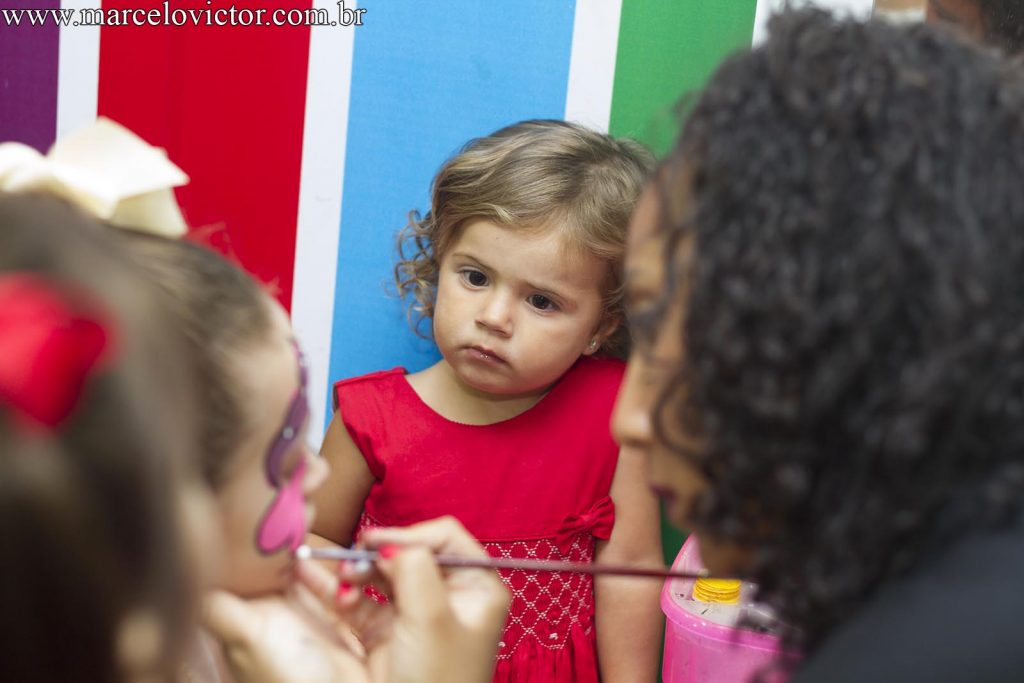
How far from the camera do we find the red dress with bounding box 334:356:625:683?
50.1 inches

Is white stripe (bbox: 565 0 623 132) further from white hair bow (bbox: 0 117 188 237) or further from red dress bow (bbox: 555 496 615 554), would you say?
white hair bow (bbox: 0 117 188 237)

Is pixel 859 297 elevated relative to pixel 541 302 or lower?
elevated

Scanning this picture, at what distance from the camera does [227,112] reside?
1305mm

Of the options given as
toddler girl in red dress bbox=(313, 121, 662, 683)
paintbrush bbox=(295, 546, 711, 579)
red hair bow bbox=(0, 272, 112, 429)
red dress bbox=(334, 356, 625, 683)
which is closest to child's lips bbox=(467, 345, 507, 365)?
toddler girl in red dress bbox=(313, 121, 662, 683)

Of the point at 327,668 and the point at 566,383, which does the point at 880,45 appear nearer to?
the point at 327,668

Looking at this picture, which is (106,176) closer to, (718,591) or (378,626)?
(378,626)

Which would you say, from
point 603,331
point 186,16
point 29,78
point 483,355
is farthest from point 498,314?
point 29,78

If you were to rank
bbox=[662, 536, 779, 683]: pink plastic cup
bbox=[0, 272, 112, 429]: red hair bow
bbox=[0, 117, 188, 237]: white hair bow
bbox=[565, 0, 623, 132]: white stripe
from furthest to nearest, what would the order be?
bbox=[565, 0, 623, 132]: white stripe < bbox=[662, 536, 779, 683]: pink plastic cup < bbox=[0, 117, 188, 237]: white hair bow < bbox=[0, 272, 112, 429]: red hair bow

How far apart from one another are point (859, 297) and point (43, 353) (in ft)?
1.34

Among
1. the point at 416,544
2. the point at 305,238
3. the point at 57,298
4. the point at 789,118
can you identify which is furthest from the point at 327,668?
the point at 305,238

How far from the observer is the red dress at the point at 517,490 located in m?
1.27

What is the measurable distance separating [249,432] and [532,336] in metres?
0.52

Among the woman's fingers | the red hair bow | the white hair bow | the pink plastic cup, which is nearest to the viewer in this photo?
the red hair bow

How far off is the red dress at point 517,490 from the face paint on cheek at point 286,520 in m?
0.48
